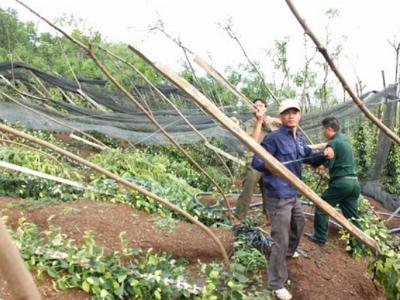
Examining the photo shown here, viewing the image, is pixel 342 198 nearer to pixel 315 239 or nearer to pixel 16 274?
pixel 315 239

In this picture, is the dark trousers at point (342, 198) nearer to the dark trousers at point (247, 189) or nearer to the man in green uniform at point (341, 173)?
the man in green uniform at point (341, 173)

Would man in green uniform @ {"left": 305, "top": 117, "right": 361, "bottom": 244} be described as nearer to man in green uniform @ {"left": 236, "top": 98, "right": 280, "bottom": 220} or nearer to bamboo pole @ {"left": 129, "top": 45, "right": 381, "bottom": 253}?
man in green uniform @ {"left": 236, "top": 98, "right": 280, "bottom": 220}

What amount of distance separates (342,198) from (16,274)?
416 cm

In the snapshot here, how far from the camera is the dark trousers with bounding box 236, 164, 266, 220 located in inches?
204

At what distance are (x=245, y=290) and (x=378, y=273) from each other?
1.53 m

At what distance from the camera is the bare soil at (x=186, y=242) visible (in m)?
3.81

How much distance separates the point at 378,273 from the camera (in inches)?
88.1

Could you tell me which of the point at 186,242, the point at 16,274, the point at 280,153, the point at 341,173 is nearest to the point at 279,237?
the point at 280,153

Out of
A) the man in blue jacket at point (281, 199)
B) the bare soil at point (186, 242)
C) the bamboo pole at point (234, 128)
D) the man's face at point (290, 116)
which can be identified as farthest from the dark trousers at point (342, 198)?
the bamboo pole at point (234, 128)

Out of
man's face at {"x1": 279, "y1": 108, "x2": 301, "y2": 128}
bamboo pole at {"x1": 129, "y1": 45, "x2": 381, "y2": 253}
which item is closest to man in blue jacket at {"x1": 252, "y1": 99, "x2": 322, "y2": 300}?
man's face at {"x1": 279, "y1": 108, "x2": 301, "y2": 128}

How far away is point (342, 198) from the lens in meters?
4.45

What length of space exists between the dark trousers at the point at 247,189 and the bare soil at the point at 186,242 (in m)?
0.63

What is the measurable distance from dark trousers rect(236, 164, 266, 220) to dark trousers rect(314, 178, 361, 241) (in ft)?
2.69

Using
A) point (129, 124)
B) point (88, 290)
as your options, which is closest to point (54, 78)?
point (129, 124)
